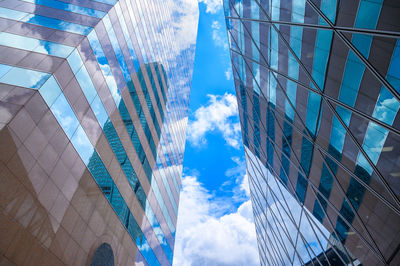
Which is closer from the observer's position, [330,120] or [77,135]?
[330,120]

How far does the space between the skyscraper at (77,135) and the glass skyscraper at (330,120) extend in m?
12.5

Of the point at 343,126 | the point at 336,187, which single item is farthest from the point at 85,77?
the point at 336,187

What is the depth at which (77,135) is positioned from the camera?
552 inches

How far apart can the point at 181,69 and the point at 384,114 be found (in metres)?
44.4

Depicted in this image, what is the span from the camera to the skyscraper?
10.2 m

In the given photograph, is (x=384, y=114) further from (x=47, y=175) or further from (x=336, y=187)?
(x=47, y=175)

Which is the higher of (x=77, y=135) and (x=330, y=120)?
(x=77, y=135)

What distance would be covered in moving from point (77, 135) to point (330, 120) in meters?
14.9

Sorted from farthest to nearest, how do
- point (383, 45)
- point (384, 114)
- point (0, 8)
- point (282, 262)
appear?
point (282, 262), point (0, 8), point (384, 114), point (383, 45)

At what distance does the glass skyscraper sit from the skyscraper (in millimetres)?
12479

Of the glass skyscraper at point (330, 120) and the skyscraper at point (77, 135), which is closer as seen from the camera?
the glass skyscraper at point (330, 120)

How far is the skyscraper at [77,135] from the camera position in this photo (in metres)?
10.2

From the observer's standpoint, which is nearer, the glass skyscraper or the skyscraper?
the glass skyscraper

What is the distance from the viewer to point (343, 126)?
35.8 feet
